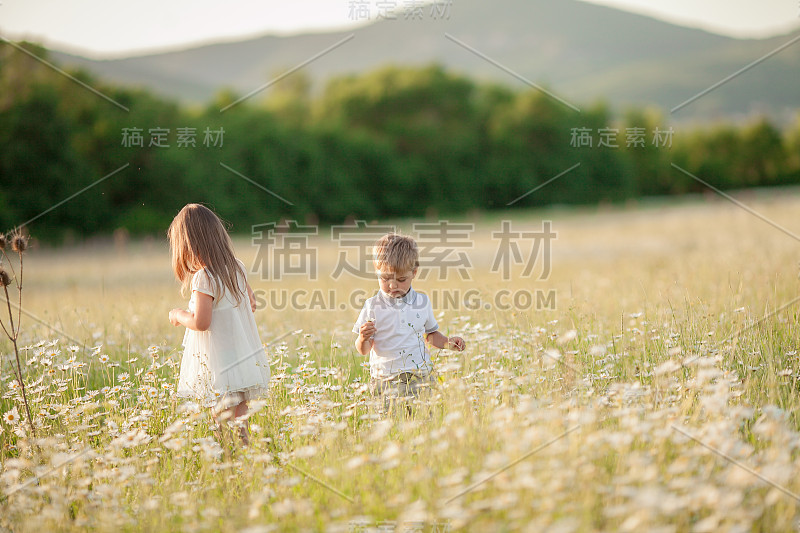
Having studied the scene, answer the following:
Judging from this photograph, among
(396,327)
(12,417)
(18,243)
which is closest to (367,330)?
(396,327)

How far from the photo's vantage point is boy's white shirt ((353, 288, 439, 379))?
5.11 meters

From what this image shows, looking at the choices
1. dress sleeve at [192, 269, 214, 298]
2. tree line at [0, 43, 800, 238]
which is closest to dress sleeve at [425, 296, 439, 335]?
dress sleeve at [192, 269, 214, 298]

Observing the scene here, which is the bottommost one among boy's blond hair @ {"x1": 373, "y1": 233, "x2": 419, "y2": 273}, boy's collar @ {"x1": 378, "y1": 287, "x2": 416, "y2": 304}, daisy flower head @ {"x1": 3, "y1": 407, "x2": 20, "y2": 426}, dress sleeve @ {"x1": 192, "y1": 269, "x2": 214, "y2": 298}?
daisy flower head @ {"x1": 3, "y1": 407, "x2": 20, "y2": 426}

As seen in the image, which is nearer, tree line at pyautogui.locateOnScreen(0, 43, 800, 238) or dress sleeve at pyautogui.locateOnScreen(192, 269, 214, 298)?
dress sleeve at pyautogui.locateOnScreen(192, 269, 214, 298)

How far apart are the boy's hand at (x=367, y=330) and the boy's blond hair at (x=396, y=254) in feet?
1.51

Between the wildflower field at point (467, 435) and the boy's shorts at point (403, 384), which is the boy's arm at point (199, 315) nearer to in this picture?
the wildflower field at point (467, 435)

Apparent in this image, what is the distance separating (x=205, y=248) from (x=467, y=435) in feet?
8.41

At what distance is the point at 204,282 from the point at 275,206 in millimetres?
40660

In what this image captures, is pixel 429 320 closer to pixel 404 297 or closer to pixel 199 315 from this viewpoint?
pixel 404 297

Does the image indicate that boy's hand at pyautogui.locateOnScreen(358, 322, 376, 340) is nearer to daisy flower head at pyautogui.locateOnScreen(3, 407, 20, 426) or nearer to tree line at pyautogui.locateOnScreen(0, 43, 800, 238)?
daisy flower head at pyautogui.locateOnScreen(3, 407, 20, 426)

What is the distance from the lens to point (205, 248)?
198 inches

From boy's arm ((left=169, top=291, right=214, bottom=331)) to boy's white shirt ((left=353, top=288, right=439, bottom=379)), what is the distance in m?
1.14

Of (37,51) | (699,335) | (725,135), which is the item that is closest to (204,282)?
(699,335)

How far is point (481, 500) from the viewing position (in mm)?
3273
